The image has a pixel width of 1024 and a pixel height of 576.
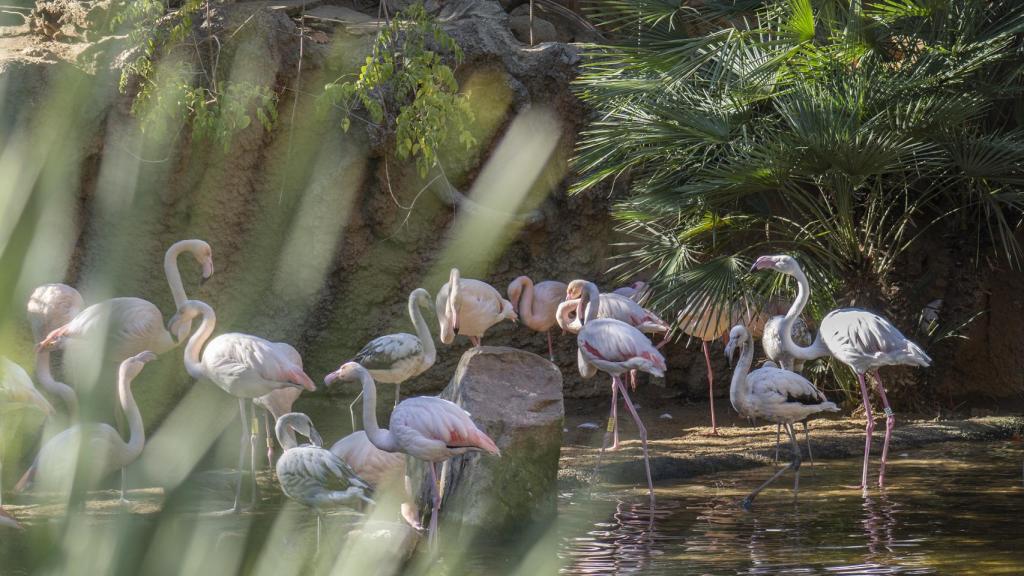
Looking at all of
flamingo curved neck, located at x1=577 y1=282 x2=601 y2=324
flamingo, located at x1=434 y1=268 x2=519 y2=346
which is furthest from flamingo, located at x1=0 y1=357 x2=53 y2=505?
flamingo curved neck, located at x1=577 y1=282 x2=601 y2=324

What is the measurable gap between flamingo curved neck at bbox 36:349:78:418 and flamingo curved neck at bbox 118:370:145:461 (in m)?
0.60

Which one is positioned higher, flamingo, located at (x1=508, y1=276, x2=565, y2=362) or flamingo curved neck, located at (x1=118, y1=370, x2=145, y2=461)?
flamingo, located at (x1=508, y1=276, x2=565, y2=362)

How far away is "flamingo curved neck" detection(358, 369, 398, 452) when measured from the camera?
5.18 meters

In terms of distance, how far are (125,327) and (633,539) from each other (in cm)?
336

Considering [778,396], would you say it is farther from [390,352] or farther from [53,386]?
[53,386]

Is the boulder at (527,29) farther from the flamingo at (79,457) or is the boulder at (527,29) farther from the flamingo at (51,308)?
the flamingo at (79,457)

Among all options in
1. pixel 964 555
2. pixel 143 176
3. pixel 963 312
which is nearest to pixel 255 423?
pixel 143 176

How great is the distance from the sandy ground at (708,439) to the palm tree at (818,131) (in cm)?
97

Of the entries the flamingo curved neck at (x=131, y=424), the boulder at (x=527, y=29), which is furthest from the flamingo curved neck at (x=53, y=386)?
the boulder at (x=527, y=29)

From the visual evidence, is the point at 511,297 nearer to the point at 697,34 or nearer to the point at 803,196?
the point at 803,196

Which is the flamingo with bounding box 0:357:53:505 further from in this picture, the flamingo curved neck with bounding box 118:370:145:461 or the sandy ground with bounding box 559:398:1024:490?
the sandy ground with bounding box 559:398:1024:490

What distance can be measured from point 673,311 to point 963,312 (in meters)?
2.45

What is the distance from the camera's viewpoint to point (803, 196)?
8.73m

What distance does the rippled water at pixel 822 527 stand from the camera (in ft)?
15.3
